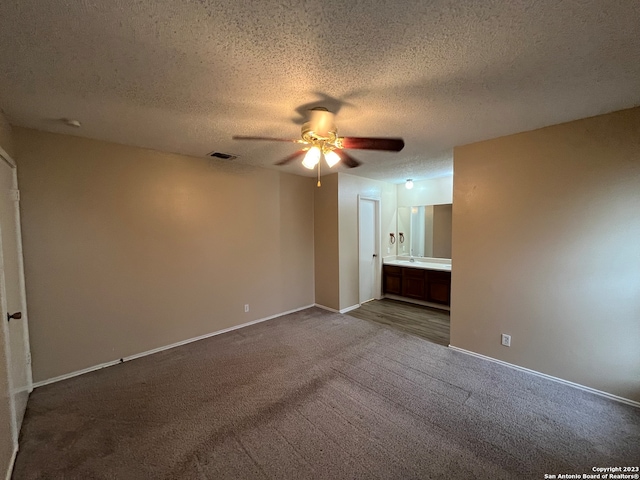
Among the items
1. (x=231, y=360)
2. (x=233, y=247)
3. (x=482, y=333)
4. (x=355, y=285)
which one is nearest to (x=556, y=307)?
(x=482, y=333)

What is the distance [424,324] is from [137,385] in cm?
370

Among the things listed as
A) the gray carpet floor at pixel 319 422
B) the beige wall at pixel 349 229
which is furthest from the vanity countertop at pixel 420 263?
the gray carpet floor at pixel 319 422

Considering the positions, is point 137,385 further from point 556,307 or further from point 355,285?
point 556,307

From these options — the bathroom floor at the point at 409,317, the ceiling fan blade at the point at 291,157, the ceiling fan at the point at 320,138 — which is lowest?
the bathroom floor at the point at 409,317

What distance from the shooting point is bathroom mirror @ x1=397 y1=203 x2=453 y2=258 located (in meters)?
5.00

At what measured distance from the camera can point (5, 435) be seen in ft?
5.16

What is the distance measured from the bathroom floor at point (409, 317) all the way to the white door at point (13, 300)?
3.76m

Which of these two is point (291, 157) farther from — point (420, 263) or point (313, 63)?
point (420, 263)

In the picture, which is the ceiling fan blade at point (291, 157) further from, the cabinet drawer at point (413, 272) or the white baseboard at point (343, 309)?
the cabinet drawer at point (413, 272)

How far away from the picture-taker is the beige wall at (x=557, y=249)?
7.15ft

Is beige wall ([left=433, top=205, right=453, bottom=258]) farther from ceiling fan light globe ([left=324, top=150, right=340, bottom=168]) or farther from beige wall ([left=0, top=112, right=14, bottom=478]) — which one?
beige wall ([left=0, top=112, right=14, bottom=478])

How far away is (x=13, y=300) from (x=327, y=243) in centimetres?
366

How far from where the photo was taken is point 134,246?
3.00 m

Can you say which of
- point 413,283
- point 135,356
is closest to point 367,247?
point 413,283
